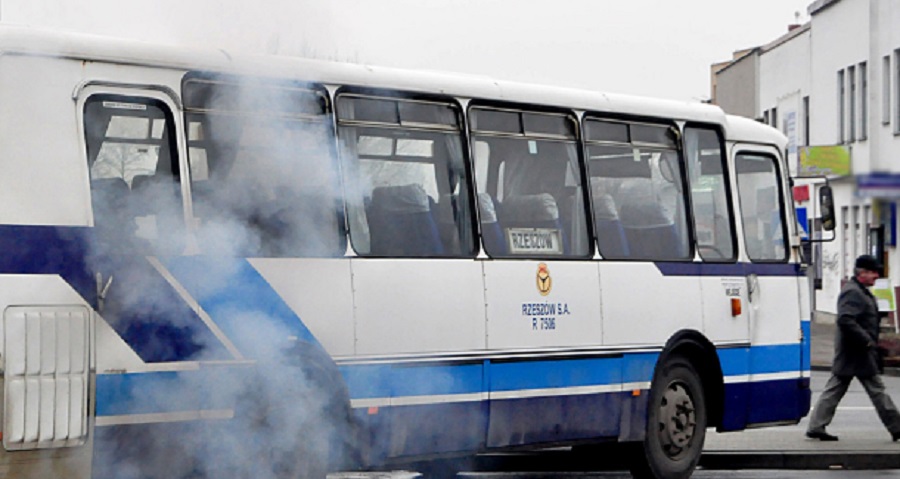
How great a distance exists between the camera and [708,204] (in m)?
13.3

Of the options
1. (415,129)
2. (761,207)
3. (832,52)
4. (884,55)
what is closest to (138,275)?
(415,129)

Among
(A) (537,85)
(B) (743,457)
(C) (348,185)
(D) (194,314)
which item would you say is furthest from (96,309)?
(B) (743,457)

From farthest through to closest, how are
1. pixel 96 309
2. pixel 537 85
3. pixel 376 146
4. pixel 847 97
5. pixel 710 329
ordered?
pixel 847 97 → pixel 710 329 → pixel 537 85 → pixel 376 146 → pixel 96 309

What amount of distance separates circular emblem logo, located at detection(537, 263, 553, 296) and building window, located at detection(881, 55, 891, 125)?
24712mm

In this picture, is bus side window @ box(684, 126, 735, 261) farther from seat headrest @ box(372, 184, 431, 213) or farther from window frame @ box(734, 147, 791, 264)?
seat headrest @ box(372, 184, 431, 213)

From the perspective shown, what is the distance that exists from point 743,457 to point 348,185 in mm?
5109

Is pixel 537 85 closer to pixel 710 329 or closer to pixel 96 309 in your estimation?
pixel 710 329

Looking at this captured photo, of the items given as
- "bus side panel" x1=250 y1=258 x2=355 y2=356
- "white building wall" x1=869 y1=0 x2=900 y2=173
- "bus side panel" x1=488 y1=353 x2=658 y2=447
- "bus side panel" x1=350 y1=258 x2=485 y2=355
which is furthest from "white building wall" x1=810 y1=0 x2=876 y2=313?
"bus side panel" x1=250 y1=258 x2=355 y2=356

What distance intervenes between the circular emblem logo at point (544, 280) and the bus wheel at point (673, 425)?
1442 millimetres

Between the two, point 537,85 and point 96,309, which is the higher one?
point 537,85

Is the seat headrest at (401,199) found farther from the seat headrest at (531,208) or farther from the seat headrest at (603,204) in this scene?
the seat headrest at (603,204)

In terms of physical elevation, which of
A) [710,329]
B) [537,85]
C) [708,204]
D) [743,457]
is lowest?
[743,457]

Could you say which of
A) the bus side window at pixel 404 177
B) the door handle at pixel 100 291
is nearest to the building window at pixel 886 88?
the bus side window at pixel 404 177

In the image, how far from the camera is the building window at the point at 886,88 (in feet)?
117
